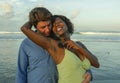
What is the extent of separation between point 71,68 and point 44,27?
0.49 m

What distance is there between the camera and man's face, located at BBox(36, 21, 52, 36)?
10.9 feet

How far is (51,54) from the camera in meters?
3.36

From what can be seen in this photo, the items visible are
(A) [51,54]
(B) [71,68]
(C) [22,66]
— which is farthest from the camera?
(C) [22,66]

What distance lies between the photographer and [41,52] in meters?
3.40

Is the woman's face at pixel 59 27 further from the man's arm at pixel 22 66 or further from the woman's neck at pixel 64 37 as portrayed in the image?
the man's arm at pixel 22 66

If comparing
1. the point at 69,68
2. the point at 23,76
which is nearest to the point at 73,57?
the point at 69,68

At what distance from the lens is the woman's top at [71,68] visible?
3.24 meters

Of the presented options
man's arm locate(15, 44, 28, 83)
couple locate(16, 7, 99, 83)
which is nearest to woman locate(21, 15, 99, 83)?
couple locate(16, 7, 99, 83)

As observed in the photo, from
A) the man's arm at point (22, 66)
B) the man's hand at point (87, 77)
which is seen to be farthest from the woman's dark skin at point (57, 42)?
the man's arm at point (22, 66)

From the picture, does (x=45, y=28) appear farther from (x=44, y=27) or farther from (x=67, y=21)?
(x=67, y=21)

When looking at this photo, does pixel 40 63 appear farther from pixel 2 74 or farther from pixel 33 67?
pixel 2 74

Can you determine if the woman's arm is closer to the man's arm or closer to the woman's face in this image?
the woman's face

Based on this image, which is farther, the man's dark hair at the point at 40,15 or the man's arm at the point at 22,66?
the man's arm at the point at 22,66

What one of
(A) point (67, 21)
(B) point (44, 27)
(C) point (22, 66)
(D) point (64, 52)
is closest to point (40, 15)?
(B) point (44, 27)
